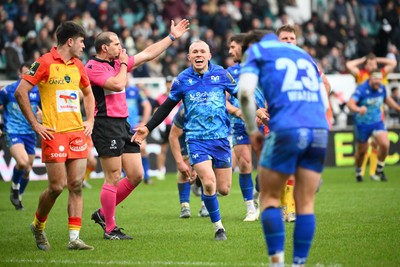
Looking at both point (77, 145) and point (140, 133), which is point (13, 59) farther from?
point (77, 145)

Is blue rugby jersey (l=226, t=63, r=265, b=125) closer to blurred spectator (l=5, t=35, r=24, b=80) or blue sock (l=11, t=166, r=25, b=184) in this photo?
blue sock (l=11, t=166, r=25, b=184)

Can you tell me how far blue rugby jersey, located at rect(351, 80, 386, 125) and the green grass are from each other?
295cm

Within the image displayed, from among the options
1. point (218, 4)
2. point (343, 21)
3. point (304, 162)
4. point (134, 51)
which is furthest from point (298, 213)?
point (343, 21)

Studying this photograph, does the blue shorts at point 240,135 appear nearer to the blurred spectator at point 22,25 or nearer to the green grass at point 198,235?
the green grass at point 198,235

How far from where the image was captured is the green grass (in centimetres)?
877

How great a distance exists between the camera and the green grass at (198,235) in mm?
8766

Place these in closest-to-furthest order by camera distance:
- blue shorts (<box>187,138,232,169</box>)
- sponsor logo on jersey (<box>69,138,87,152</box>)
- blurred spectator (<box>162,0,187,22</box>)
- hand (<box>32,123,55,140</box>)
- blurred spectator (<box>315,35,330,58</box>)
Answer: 1. hand (<box>32,123,55,140</box>)
2. sponsor logo on jersey (<box>69,138,87,152</box>)
3. blue shorts (<box>187,138,232,169</box>)
4. blurred spectator (<box>162,0,187,22</box>)
5. blurred spectator (<box>315,35,330,58</box>)

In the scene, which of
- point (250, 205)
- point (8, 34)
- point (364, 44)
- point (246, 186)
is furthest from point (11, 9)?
point (250, 205)

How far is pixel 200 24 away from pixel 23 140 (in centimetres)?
1451

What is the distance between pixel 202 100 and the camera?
10625 millimetres

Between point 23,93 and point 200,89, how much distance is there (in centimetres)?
234

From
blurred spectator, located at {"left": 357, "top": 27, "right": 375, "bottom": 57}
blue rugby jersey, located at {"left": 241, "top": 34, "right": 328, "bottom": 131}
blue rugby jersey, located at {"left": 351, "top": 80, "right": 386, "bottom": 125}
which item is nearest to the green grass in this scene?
blue rugby jersey, located at {"left": 241, "top": 34, "right": 328, "bottom": 131}

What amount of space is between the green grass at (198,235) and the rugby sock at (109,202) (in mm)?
246

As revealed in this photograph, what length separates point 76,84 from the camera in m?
9.65
